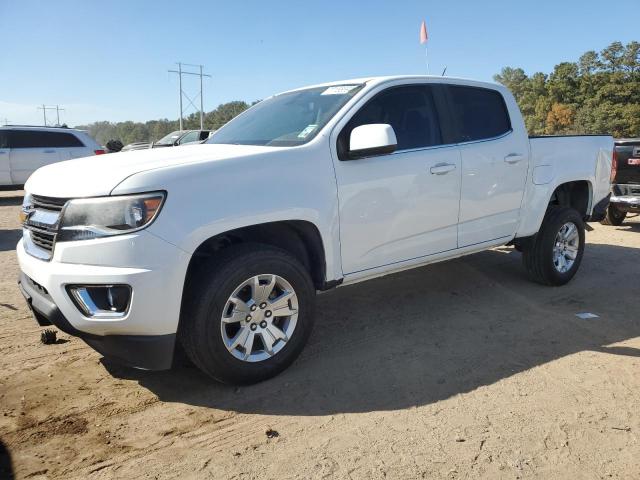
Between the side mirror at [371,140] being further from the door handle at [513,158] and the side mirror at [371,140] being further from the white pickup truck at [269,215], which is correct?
the door handle at [513,158]

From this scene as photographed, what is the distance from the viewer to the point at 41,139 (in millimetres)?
13906

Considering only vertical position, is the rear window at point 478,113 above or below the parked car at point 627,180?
above

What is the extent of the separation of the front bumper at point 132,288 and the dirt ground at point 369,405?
431 mm

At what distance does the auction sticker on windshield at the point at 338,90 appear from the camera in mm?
3865

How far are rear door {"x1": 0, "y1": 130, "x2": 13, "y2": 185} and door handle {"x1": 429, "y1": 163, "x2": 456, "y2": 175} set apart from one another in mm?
13232

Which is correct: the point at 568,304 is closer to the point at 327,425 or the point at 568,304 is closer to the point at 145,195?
the point at 327,425

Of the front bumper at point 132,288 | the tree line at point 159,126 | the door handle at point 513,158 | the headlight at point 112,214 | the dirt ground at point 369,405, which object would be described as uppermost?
the tree line at point 159,126

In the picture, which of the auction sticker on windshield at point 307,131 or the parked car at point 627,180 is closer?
the auction sticker on windshield at point 307,131

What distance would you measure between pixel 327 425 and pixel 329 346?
3.49ft

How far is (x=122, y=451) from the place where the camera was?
258cm

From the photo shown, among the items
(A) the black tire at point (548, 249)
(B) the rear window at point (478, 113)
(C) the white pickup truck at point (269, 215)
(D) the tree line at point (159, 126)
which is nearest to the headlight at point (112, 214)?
(C) the white pickup truck at point (269, 215)

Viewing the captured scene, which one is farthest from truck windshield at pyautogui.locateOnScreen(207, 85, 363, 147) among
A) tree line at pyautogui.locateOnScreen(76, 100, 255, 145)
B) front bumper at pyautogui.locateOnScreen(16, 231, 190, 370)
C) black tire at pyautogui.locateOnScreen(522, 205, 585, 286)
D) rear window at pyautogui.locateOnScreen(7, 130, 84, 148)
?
tree line at pyautogui.locateOnScreen(76, 100, 255, 145)

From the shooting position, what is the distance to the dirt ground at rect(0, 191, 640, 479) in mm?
2467

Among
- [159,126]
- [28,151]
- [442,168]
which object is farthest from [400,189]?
[159,126]
